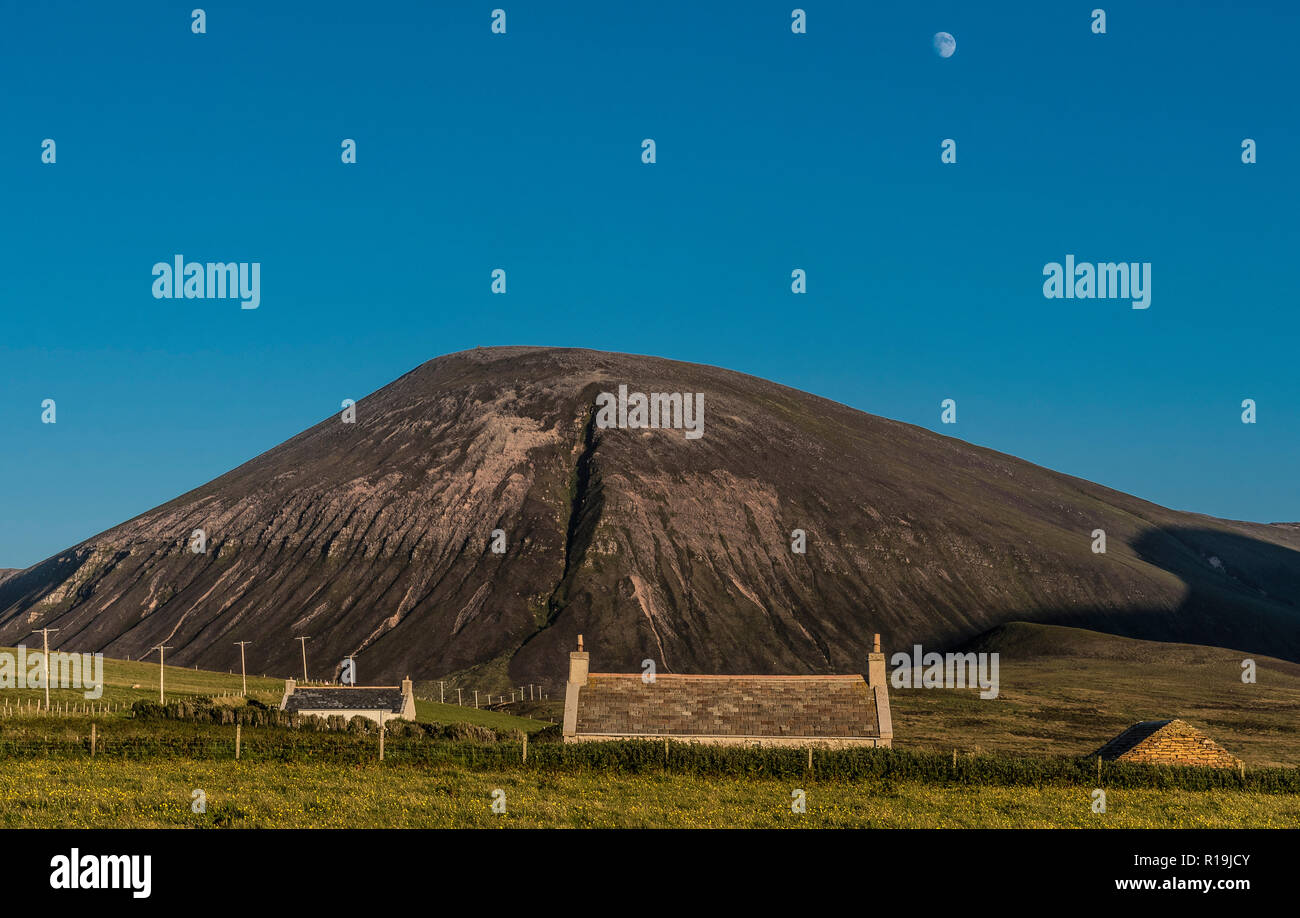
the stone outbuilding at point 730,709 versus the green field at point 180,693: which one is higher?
the stone outbuilding at point 730,709

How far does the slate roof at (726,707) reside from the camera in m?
59.1

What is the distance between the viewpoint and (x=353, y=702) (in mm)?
92312

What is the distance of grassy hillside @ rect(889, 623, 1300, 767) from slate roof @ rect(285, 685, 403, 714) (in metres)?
37.3

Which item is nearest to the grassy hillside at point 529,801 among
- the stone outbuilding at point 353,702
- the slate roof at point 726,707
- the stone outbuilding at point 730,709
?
the stone outbuilding at point 730,709

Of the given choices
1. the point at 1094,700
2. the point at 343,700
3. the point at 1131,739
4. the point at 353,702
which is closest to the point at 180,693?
the point at 343,700

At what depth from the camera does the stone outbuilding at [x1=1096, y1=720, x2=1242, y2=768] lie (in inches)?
2061

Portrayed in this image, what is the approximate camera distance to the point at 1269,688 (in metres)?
139

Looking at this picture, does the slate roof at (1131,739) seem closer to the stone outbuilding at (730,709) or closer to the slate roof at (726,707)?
the stone outbuilding at (730,709)

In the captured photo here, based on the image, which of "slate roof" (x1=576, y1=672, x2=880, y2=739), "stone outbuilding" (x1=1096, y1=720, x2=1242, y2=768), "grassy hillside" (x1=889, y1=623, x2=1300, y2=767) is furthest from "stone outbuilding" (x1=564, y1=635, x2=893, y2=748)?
"grassy hillside" (x1=889, y1=623, x2=1300, y2=767)

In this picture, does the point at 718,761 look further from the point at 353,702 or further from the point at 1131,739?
the point at 353,702
